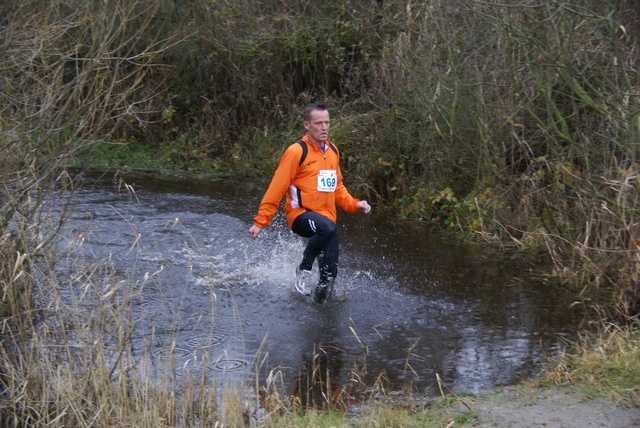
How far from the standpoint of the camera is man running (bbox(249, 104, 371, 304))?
6.64 metres

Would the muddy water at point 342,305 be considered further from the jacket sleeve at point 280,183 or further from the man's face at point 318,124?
the man's face at point 318,124

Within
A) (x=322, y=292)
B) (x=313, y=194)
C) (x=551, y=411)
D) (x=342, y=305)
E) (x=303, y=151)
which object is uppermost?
(x=303, y=151)

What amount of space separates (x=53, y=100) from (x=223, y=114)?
1079 cm

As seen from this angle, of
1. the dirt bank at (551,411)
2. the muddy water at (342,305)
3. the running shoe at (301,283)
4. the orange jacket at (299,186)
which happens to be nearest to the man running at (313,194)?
the orange jacket at (299,186)

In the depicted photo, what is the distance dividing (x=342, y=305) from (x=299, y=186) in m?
1.21

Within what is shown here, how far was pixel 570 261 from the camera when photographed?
798 centimetres

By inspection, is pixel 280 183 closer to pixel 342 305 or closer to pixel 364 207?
pixel 364 207

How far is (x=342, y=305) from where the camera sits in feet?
23.1

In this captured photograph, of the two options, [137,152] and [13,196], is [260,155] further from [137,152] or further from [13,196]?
[13,196]

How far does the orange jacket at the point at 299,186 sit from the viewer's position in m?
6.65

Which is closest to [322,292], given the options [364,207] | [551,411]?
[364,207]

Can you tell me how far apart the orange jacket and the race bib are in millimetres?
29

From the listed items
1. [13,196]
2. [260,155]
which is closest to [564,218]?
[13,196]

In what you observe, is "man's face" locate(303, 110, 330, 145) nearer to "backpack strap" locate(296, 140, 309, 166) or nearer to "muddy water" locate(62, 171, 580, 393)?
"backpack strap" locate(296, 140, 309, 166)
